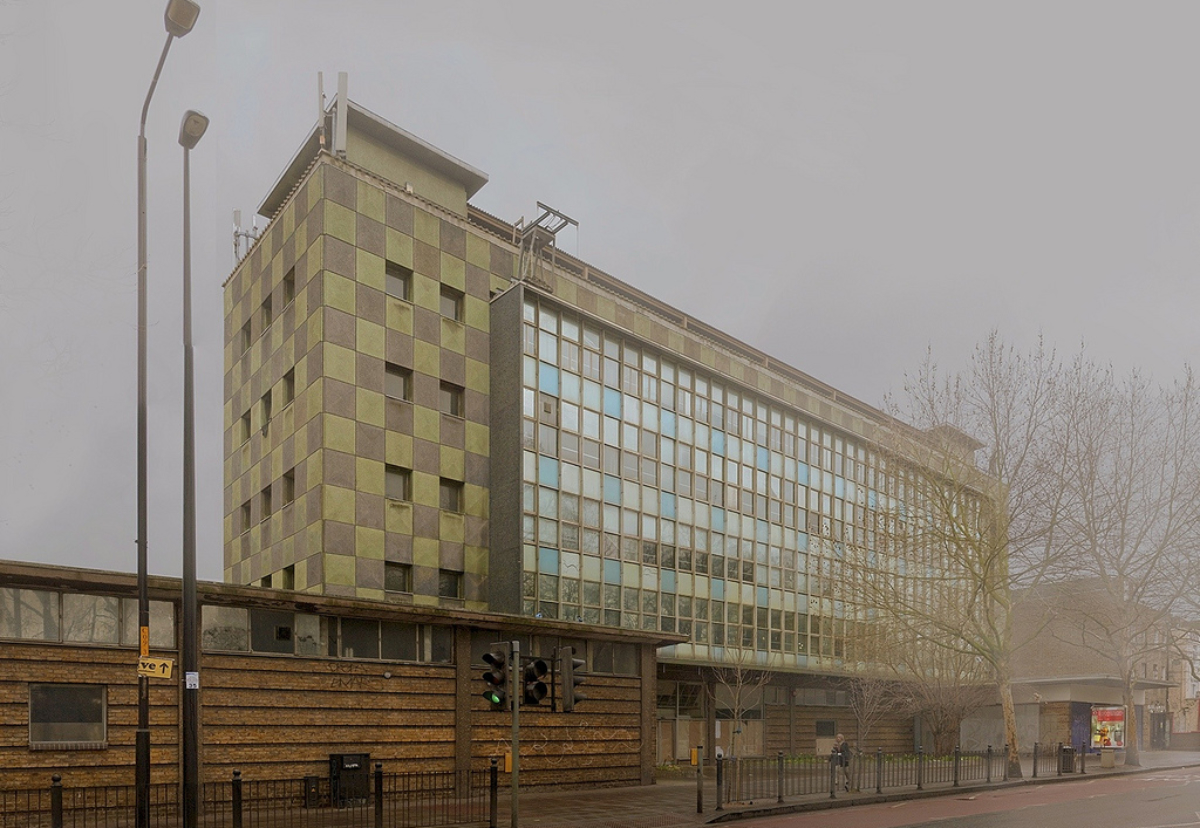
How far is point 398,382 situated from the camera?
32.2 meters

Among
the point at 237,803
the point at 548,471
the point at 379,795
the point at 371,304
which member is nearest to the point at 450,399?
the point at 548,471

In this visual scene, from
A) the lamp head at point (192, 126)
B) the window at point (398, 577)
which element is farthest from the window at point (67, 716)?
the window at point (398, 577)

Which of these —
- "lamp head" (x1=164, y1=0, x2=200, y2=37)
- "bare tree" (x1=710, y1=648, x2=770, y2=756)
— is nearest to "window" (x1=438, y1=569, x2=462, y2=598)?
"bare tree" (x1=710, y1=648, x2=770, y2=756)

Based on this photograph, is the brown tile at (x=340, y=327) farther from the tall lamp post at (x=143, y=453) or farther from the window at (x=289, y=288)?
the tall lamp post at (x=143, y=453)

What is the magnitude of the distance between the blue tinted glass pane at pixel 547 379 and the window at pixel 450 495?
4.58m

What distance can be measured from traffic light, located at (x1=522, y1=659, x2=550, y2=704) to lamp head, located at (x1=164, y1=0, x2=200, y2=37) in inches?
428

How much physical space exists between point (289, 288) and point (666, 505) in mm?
17327

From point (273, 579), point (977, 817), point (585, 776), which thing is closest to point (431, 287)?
point (273, 579)

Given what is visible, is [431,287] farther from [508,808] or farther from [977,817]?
[977,817]

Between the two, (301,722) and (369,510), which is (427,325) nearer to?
(369,510)

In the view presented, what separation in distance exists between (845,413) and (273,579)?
106 ft

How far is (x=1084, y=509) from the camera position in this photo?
38000mm

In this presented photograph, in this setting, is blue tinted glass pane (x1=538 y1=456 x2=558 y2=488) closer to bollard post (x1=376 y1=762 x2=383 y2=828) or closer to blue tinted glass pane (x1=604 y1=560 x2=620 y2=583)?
blue tinted glass pane (x1=604 y1=560 x2=620 y2=583)

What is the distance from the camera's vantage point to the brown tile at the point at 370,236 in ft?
102
